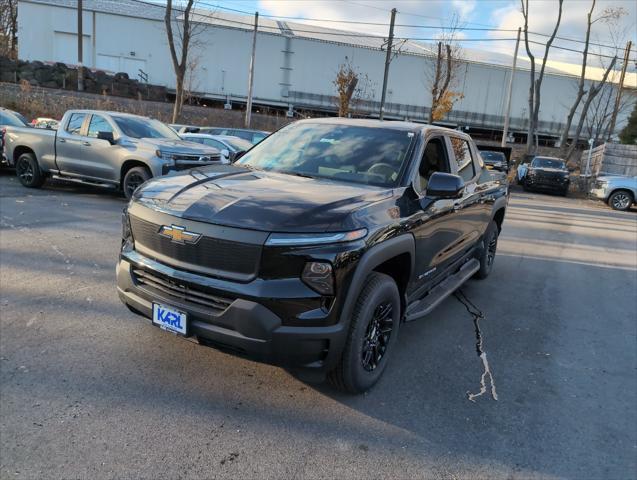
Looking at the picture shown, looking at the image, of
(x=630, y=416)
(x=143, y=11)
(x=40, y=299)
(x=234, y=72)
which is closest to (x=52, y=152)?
(x=40, y=299)

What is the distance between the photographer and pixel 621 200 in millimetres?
18406

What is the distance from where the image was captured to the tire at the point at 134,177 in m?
9.74

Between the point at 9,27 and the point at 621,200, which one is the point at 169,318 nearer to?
the point at 621,200

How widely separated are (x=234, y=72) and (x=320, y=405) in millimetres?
42699

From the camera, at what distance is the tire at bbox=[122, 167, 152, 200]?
384 inches

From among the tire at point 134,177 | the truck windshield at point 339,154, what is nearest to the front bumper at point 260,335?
the truck windshield at point 339,154

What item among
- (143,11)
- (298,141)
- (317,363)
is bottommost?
(317,363)

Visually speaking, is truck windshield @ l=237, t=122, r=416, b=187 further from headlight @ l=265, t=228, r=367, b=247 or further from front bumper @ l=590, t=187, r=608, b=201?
front bumper @ l=590, t=187, r=608, b=201

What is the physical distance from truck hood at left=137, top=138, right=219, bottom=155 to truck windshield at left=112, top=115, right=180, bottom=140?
37cm

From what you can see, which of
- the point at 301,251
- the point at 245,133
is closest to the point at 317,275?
the point at 301,251

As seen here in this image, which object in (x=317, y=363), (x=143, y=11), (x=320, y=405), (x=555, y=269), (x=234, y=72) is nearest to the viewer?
(x=317, y=363)

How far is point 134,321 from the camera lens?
437cm

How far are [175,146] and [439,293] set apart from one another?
7026mm

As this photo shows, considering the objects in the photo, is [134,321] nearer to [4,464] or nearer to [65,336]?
[65,336]
